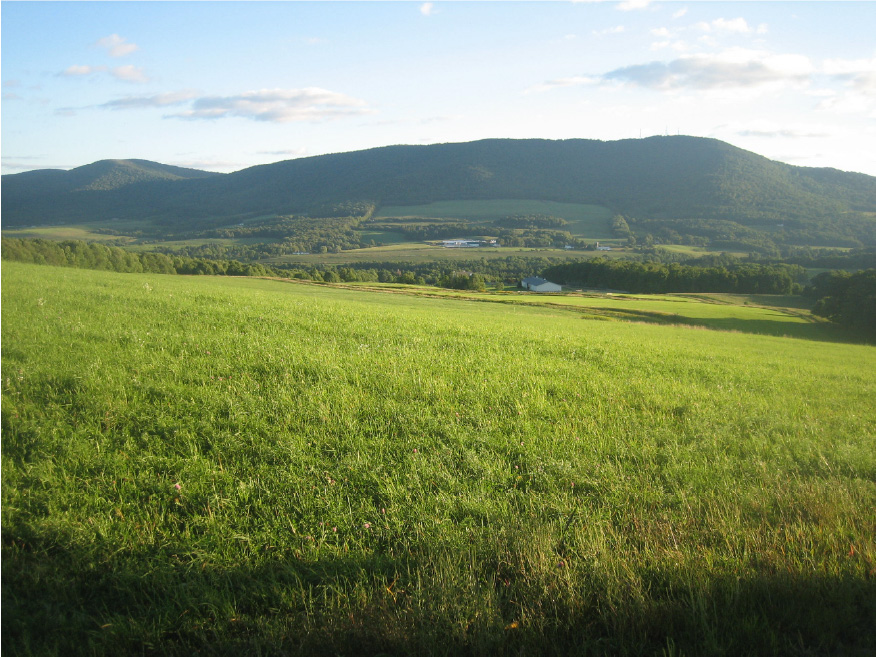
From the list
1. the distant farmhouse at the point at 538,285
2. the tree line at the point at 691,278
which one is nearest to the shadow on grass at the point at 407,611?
the distant farmhouse at the point at 538,285

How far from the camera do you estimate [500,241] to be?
17775cm

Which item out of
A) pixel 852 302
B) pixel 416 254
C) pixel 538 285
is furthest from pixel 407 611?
pixel 416 254

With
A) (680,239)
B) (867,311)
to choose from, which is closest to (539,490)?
(867,311)

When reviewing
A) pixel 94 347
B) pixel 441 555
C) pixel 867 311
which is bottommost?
pixel 867 311

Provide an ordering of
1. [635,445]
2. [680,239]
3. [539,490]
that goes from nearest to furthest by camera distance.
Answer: [539,490]
[635,445]
[680,239]

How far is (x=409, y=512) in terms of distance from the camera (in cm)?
444

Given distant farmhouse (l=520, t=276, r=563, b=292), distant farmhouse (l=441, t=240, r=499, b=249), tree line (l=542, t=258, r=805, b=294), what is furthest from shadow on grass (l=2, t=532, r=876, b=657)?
distant farmhouse (l=441, t=240, r=499, b=249)

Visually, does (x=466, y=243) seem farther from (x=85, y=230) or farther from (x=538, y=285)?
(x=85, y=230)

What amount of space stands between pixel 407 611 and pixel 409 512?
1.20 m

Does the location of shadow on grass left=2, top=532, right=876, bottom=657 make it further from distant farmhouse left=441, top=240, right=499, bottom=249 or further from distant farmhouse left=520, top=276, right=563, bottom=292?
distant farmhouse left=441, top=240, right=499, bottom=249

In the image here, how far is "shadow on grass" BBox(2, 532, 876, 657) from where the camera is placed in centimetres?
311

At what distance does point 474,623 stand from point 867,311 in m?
65.1

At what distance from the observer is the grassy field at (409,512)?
3.25 meters

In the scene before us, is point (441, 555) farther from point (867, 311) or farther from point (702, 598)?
point (867, 311)
